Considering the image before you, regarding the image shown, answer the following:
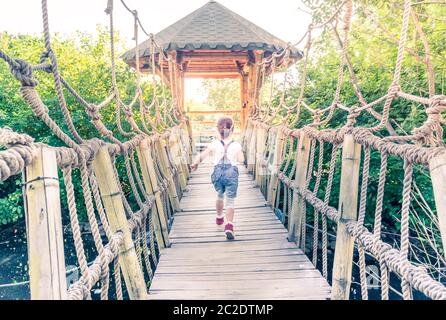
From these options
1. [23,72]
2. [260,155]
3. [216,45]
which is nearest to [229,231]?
[260,155]

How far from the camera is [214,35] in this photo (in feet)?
23.1

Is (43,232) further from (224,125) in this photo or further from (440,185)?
(224,125)

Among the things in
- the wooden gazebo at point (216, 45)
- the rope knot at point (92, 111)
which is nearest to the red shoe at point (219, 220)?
the rope knot at point (92, 111)

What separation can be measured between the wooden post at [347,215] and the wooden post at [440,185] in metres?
0.73

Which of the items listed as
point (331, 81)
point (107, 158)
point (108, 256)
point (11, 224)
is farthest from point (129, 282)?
point (11, 224)

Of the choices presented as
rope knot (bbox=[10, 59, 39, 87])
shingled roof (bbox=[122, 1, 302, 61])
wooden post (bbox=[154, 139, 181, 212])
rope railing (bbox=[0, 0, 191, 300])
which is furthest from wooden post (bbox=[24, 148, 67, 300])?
shingled roof (bbox=[122, 1, 302, 61])

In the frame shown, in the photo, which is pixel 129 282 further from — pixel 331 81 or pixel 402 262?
pixel 331 81

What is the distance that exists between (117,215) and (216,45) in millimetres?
5196

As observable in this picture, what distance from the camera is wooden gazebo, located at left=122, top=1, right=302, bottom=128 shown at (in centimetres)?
651

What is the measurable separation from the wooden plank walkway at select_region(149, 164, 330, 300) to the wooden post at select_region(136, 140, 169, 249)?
12cm

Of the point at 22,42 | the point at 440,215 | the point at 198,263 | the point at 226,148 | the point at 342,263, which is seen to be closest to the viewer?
the point at 440,215

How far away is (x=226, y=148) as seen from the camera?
3.09m

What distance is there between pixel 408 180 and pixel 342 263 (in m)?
0.68

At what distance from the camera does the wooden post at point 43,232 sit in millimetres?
976
